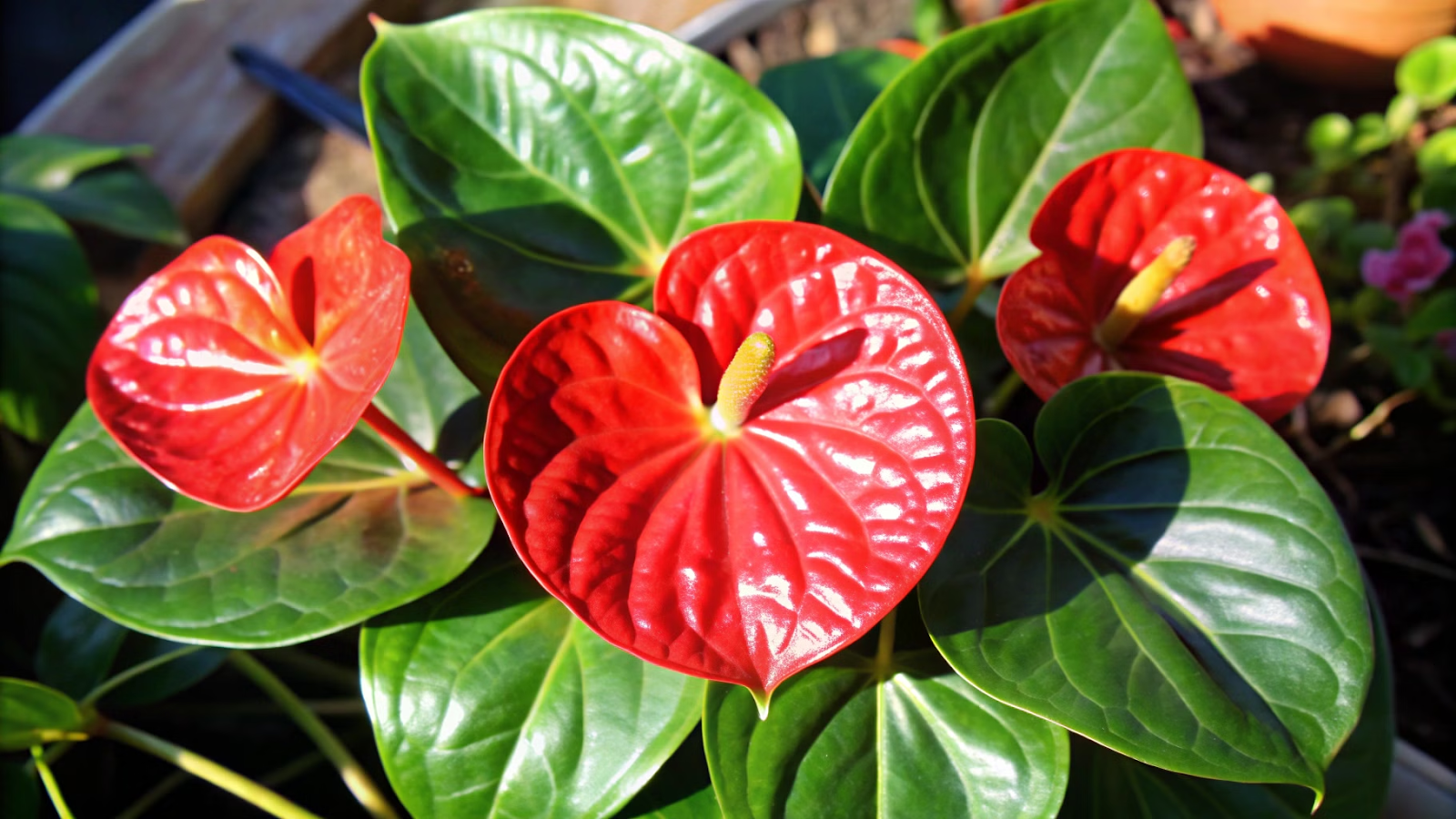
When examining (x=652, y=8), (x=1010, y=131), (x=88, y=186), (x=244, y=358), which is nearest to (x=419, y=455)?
(x=244, y=358)

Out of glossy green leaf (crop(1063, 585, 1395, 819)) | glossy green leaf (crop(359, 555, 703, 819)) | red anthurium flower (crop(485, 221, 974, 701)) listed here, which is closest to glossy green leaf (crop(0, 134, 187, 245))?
glossy green leaf (crop(359, 555, 703, 819))

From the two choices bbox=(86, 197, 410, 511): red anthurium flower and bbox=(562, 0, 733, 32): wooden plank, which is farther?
bbox=(562, 0, 733, 32): wooden plank

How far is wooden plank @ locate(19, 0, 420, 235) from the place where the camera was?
1.58m

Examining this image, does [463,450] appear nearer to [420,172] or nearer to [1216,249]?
[420,172]

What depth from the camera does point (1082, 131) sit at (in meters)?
0.94

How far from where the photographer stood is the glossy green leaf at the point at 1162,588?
67 cm

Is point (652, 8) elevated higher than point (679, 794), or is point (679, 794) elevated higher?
point (652, 8)

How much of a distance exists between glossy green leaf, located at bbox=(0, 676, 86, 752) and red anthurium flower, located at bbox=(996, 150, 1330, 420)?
852mm

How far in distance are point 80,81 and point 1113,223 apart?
1.58m

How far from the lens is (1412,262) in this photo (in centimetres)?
123

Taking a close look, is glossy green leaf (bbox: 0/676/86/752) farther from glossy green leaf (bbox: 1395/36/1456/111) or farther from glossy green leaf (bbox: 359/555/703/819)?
glossy green leaf (bbox: 1395/36/1456/111)

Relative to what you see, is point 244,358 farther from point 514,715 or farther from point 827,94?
point 827,94

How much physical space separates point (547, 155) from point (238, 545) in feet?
1.38

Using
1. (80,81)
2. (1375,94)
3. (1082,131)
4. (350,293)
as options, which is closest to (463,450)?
(350,293)
